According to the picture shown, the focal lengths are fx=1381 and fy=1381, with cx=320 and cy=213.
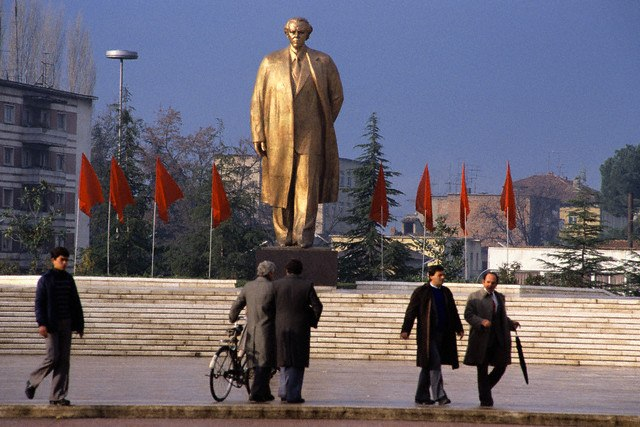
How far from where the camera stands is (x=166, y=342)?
20406mm

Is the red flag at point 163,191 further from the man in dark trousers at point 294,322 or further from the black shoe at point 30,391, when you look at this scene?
the black shoe at point 30,391

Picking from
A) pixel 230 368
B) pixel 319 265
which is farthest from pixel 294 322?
pixel 319 265

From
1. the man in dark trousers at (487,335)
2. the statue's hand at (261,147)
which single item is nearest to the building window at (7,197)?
the statue's hand at (261,147)

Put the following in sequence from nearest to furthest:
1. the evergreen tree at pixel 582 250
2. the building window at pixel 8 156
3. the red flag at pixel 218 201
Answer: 1. the red flag at pixel 218 201
2. the evergreen tree at pixel 582 250
3. the building window at pixel 8 156

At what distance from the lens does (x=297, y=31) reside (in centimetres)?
2236

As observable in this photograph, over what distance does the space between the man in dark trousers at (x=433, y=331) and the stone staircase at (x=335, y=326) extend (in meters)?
6.60

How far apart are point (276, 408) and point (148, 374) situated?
4388 mm

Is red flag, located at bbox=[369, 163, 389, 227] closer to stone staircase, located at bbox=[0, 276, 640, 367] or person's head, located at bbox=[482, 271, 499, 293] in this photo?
stone staircase, located at bbox=[0, 276, 640, 367]

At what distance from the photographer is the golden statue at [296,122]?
2247cm

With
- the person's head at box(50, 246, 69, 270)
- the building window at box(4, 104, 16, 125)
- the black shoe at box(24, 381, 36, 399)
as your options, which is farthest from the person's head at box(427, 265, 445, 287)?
the building window at box(4, 104, 16, 125)

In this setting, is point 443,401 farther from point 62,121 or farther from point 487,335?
point 62,121

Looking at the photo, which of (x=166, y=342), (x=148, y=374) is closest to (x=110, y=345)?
(x=166, y=342)

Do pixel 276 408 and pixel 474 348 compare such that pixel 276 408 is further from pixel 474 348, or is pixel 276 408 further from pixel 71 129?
pixel 71 129

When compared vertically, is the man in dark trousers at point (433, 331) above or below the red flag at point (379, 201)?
below
